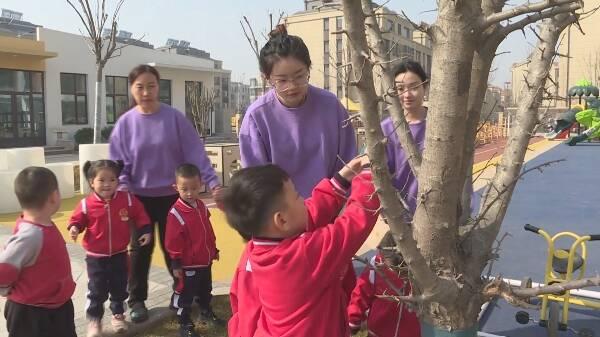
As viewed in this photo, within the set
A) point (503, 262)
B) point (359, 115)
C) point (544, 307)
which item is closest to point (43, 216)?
point (359, 115)

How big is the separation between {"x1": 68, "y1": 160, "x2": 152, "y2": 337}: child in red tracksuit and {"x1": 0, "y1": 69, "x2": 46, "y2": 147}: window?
2141 cm

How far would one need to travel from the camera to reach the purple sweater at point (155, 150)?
3.41 m

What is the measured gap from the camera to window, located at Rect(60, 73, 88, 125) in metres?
23.4

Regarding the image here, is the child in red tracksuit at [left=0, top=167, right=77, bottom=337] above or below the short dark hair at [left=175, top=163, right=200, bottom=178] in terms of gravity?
below

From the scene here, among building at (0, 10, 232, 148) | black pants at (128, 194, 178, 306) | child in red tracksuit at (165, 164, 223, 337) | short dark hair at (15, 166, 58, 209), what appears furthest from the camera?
building at (0, 10, 232, 148)

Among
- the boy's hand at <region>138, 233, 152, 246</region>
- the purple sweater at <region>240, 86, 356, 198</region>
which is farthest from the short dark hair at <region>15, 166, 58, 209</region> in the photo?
the purple sweater at <region>240, 86, 356, 198</region>

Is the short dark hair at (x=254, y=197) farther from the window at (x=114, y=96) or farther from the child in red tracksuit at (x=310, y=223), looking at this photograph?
the window at (x=114, y=96)

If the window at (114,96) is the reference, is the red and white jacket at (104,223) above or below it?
below

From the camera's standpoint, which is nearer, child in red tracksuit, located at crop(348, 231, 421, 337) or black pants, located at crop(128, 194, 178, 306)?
child in red tracksuit, located at crop(348, 231, 421, 337)

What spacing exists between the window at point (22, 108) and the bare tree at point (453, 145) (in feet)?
77.4

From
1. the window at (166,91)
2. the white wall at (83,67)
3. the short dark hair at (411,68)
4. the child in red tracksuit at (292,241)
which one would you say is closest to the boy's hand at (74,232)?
the child in red tracksuit at (292,241)

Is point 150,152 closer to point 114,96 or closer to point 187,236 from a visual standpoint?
point 187,236

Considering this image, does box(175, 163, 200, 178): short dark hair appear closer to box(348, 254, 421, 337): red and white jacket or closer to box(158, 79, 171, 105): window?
box(348, 254, 421, 337): red and white jacket

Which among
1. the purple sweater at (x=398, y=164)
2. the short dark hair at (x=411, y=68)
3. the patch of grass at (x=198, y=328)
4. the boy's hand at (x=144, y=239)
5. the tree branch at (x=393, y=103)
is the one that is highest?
the short dark hair at (x=411, y=68)
